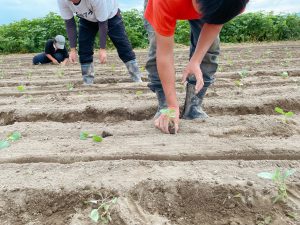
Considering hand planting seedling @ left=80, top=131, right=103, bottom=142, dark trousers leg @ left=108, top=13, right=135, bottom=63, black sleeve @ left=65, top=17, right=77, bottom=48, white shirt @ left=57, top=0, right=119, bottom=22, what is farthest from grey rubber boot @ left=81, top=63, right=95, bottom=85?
hand planting seedling @ left=80, top=131, right=103, bottom=142

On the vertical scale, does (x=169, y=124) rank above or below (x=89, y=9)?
below

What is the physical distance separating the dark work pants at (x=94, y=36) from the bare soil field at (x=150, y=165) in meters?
1.59

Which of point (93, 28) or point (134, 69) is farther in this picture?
point (134, 69)

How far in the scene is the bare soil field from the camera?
6.53 feet

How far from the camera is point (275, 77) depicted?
5.35 metres

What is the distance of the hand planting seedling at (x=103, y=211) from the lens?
183cm

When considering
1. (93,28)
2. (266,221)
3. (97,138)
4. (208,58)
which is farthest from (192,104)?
(93,28)

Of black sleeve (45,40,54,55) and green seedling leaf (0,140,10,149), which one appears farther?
black sleeve (45,40,54,55)

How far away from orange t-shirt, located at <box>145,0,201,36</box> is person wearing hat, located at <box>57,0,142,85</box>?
2.46 meters

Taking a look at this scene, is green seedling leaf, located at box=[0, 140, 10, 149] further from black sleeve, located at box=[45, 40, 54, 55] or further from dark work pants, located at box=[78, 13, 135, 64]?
black sleeve, located at box=[45, 40, 54, 55]

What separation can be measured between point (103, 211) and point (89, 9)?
3.42 metres

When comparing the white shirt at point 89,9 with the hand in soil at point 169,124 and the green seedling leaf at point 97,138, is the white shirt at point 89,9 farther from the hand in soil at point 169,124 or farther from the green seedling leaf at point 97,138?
the green seedling leaf at point 97,138

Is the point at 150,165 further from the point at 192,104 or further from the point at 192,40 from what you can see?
the point at 192,40

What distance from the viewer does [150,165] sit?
235 centimetres
